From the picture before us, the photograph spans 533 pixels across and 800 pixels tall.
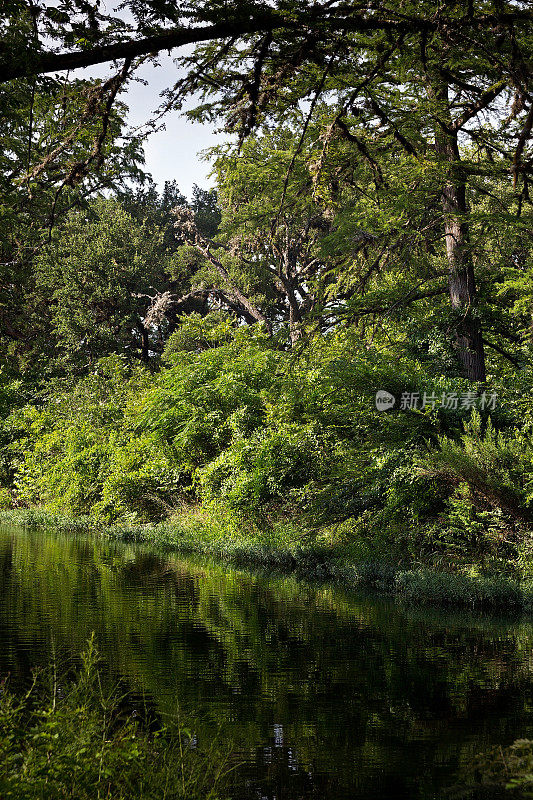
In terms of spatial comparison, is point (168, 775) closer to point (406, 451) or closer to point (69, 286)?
point (406, 451)

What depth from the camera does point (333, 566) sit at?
16.0 m

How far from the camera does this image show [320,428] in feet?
62.5

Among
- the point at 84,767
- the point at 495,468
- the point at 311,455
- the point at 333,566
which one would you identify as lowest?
the point at 333,566

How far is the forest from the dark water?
2.49m

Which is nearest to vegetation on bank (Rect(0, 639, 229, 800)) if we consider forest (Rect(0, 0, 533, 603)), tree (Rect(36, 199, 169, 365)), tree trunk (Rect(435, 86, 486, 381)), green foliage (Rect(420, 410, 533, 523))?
forest (Rect(0, 0, 533, 603))

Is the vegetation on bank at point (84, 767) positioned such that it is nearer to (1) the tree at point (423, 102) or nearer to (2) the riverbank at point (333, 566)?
(1) the tree at point (423, 102)

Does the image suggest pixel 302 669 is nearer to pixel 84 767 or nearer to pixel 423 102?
pixel 84 767

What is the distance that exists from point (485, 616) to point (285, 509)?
27.0 feet

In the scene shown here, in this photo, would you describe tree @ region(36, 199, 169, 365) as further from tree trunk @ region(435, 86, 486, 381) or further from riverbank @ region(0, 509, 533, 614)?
tree trunk @ region(435, 86, 486, 381)

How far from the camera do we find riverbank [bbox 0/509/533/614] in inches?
500

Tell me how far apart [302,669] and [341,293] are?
14.0 meters

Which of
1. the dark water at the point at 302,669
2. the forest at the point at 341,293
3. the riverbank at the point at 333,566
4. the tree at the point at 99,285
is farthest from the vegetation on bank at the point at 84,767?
the tree at the point at 99,285

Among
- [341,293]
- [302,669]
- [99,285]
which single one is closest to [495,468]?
[302,669]

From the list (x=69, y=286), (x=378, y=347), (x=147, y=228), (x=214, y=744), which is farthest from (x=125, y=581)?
(x=147, y=228)
